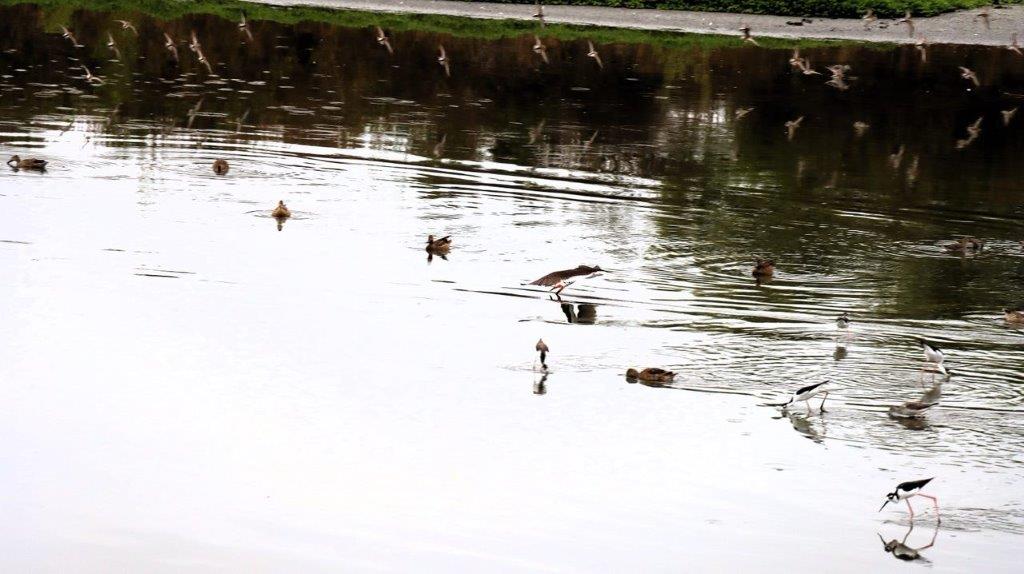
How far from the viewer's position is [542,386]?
1443 cm

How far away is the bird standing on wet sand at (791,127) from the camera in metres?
34.0

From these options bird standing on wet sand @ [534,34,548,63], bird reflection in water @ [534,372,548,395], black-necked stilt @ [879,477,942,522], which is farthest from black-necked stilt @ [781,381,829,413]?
bird standing on wet sand @ [534,34,548,63]

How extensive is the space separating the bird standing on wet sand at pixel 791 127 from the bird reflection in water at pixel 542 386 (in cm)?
1997

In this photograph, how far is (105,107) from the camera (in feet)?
105

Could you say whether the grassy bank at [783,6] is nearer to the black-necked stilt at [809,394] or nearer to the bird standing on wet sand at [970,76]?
the bird standing on wet sand at [970,76]

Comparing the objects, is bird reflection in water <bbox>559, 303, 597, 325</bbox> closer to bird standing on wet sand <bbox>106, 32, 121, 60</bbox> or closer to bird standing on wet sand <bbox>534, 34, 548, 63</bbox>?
bird standing on wet sand <bbox>106, 32, 121, 60</bbox>

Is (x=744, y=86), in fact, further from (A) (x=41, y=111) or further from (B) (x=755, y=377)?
(B) (x=755, y=377)

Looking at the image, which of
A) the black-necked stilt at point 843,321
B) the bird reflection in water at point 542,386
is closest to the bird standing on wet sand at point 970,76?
the black-necked stilt at point 843,321

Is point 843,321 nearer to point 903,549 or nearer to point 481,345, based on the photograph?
point 481,345

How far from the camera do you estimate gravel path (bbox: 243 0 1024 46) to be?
198 feet

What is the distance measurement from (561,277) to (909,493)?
7.20 metres

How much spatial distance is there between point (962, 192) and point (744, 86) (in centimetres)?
1701

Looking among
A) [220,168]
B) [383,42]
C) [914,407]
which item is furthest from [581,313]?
[383,42]

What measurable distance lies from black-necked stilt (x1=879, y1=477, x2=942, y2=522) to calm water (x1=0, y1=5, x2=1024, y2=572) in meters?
0.17
